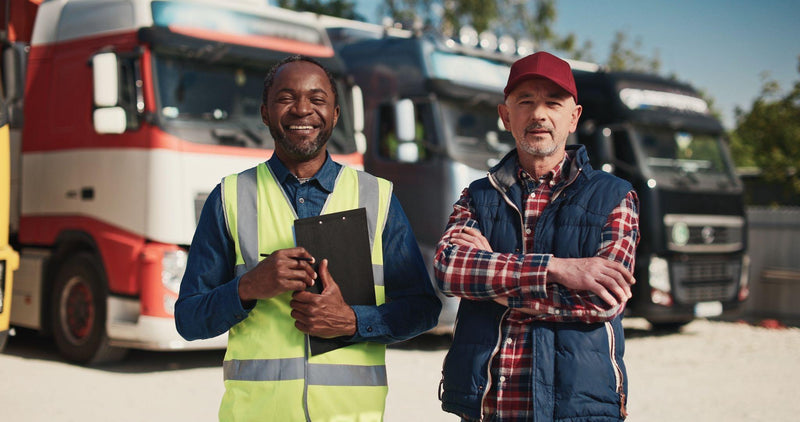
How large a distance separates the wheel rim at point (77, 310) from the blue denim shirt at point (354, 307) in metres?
5.51

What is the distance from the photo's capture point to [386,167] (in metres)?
9.02

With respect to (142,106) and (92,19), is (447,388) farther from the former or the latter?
(92,19)

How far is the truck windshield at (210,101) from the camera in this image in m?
7.04

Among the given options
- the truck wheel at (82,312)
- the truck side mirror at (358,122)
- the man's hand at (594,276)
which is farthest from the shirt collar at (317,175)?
the truck side mirror at (358,122)

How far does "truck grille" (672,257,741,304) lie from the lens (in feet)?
33.5

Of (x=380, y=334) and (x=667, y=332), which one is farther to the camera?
(x=667, y=332)

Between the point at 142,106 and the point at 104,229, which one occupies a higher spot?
the point at 142,106

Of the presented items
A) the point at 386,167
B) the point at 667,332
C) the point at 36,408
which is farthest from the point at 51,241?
the point at 667,332

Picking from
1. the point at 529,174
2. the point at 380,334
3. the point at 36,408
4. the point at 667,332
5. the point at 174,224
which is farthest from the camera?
the point at 667,332

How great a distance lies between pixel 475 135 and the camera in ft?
29.7

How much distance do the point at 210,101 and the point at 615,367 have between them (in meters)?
5.45

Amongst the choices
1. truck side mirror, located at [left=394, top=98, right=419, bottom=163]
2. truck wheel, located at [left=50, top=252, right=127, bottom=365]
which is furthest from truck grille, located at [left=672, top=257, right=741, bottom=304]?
truck wheel, located at [left=50, top=252, right=127, bottom=365]

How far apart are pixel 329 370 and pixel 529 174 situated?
2.55 feet

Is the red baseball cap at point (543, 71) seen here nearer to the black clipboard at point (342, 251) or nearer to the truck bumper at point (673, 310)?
the black clipboard at point (342, 251)
